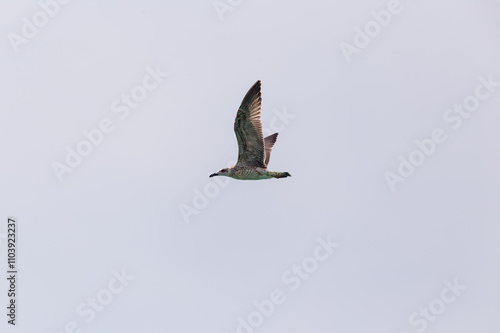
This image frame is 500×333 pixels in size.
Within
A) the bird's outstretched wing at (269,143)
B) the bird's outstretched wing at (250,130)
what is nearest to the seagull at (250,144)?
the bird's outstretched wing at (250,130)

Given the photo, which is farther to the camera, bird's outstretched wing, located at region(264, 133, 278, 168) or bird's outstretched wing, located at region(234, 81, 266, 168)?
bird's outstretched wing, located at region(264, 133, 278, 168)

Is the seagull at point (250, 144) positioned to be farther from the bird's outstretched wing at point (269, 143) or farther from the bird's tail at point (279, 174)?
the bird's outstretched wing at point (269, 143)

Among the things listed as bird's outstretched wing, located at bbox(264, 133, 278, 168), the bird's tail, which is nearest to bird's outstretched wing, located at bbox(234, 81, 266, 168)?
the bird's tail

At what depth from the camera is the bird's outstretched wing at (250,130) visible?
31.5 metres

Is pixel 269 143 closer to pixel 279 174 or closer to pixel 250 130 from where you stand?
pixel 279 174

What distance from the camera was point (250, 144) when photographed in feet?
106

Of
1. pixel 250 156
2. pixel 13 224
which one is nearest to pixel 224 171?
pixel 250 156

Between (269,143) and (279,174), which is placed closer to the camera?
(279,174)

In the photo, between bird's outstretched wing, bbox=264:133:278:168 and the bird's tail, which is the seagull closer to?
the bird's tail

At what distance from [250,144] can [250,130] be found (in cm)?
58

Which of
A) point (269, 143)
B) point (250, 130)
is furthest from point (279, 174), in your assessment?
point (269, 143)

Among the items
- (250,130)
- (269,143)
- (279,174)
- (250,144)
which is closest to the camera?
(250,130)

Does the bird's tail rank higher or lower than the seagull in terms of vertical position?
lower

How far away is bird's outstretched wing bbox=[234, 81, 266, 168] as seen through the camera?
104ft
